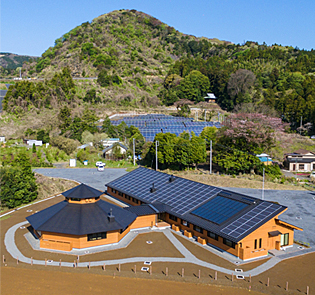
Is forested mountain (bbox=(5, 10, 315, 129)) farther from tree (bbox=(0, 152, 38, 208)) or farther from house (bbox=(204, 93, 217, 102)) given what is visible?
tree (bbox=(0, 152, 38, 208))

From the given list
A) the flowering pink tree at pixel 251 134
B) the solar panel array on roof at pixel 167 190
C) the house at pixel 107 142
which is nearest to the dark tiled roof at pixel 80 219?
the solar panel array on roof at pixel 167 190

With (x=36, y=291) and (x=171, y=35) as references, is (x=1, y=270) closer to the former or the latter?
(x=36, y=291)

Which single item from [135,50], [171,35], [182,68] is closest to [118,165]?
[182,68]

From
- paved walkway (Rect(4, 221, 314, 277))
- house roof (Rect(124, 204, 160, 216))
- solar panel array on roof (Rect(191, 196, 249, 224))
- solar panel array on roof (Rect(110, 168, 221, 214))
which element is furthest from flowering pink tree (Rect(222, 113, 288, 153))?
paved walkway (Rect(4, 221, 314, 277))

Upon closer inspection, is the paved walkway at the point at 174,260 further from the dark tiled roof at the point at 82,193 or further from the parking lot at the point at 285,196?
the parking lot at the point at 285,196

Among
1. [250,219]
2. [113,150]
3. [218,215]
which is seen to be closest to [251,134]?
[218,215]

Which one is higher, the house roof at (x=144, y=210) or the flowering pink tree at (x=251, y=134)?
the flowering pink tree at (x=251, y=134)
